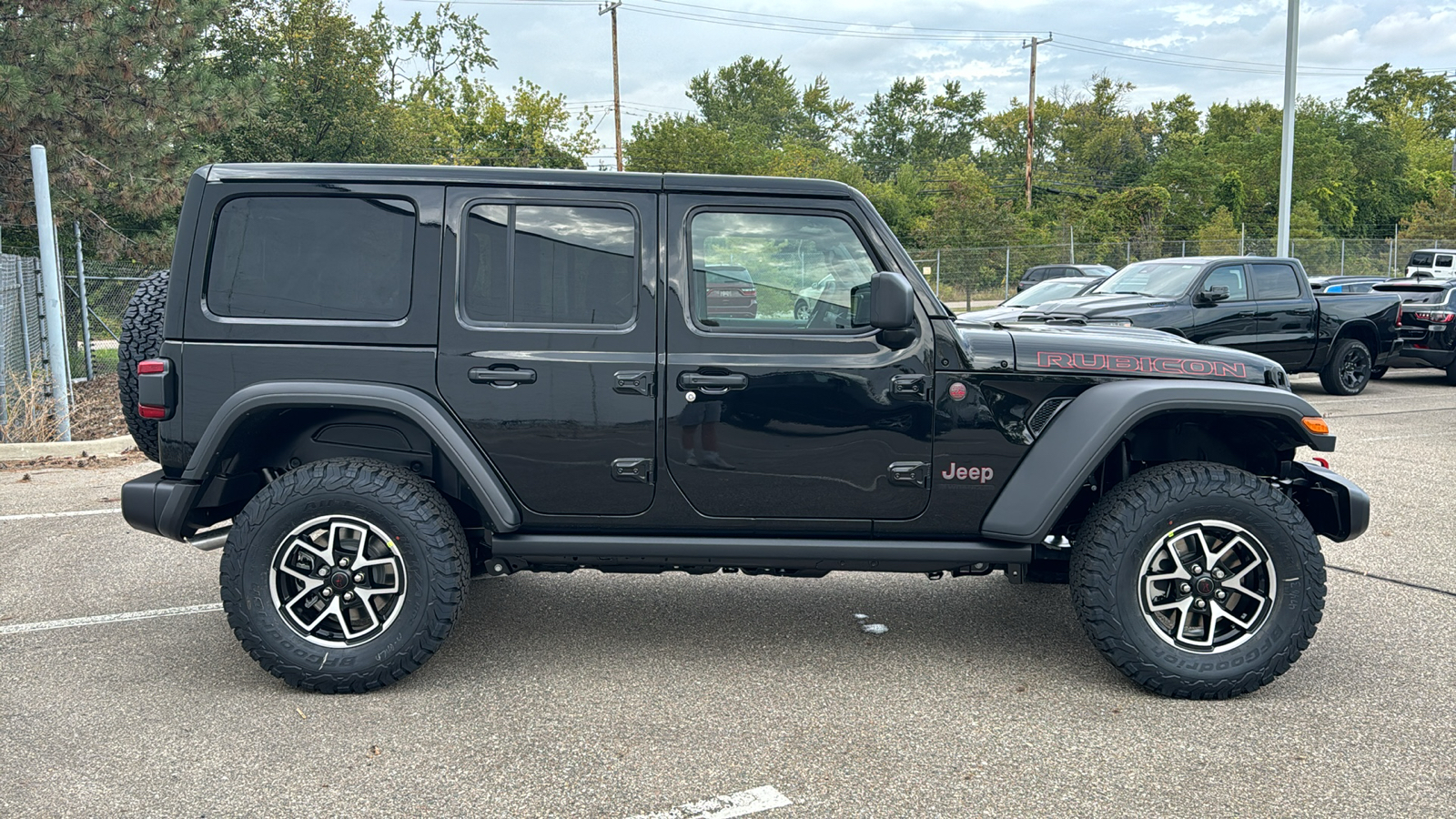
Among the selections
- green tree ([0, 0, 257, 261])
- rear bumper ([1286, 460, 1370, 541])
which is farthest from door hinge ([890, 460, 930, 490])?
green tree ([0, 0, 257, 261])

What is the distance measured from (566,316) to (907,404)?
1348 millimetres

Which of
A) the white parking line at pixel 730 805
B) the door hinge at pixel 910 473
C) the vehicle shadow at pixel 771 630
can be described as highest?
the door hinge at pixel 910 473

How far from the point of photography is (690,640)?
466 centimetres

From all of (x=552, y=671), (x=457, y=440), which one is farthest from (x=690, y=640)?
(x=457, y=440)

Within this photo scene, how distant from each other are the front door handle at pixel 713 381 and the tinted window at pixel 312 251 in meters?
1.15

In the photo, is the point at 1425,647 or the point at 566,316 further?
the point at 1425,647

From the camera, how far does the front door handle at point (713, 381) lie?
159 inches

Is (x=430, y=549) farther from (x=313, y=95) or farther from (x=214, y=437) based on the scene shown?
(x=313, y=95)

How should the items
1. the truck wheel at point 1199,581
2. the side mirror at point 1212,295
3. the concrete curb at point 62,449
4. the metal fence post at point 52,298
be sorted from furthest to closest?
the side mirror at point 1212,295 → the metal fence post at point 52,298 → the concrete curb at point 62,449 → the truck wheel at point 1199,581

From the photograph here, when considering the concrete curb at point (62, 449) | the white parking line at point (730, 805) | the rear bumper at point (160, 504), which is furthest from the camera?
the concrete curb at point (62, 449)

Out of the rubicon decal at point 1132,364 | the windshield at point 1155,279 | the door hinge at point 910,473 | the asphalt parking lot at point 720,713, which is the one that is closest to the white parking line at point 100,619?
the asphalt parking lot at point 720,713

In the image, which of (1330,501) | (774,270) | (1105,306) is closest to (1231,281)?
(1105,306)

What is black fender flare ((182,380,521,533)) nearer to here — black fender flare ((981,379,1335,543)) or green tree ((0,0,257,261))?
black fender flare ((981,379,1335,543))

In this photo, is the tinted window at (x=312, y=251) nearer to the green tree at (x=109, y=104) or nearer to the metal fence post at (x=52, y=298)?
the metal fence post at (x=52, y=298)
